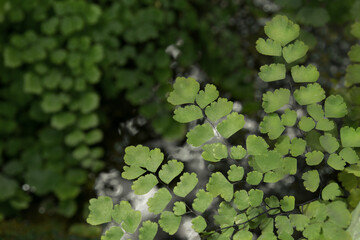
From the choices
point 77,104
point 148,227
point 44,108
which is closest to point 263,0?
point 77,104

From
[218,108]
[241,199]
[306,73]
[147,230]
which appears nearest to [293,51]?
[306,73]

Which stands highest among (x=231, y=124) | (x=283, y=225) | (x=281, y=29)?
(x=281, y=29)

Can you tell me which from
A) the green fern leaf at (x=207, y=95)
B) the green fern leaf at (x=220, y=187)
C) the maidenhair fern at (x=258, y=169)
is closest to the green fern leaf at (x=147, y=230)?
the maidenhair fern at (x=258, y=169)

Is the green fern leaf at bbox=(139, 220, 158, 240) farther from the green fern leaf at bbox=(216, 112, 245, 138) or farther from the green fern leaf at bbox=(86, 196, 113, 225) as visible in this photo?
the green fern leaf at bbox=(216, 112, 245, 138)

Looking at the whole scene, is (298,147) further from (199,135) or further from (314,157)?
(199,135)

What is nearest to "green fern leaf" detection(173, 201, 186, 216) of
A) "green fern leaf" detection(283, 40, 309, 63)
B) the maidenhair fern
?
the maidenhair fern

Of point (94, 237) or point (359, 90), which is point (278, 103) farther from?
point (94, 237)
